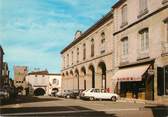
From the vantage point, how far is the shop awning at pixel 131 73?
1420 inches

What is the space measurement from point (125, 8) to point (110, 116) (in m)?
24.8

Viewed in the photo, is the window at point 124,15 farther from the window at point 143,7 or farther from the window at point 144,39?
the window at point 144,39

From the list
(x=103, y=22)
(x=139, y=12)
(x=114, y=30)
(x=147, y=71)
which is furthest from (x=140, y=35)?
(x=103, y=22)

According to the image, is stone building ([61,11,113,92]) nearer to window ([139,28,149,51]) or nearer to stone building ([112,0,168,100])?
stone building ([112,0,168,100])

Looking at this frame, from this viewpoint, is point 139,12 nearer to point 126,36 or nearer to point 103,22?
point 126,36

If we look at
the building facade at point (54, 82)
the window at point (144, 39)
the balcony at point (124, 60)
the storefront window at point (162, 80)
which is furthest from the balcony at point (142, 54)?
the building facade at point (54, 82)

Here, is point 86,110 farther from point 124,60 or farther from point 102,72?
point 102,72

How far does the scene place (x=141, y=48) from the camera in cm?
3809

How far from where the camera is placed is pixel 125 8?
42.7 m

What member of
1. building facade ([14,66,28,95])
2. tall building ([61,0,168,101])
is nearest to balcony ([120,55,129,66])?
tall building ([61,0,168,101])

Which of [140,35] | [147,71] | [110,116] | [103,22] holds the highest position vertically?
[103,22]

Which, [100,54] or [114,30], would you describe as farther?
[100,54]

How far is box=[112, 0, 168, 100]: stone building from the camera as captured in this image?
111 feet

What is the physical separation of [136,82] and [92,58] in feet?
59.5
